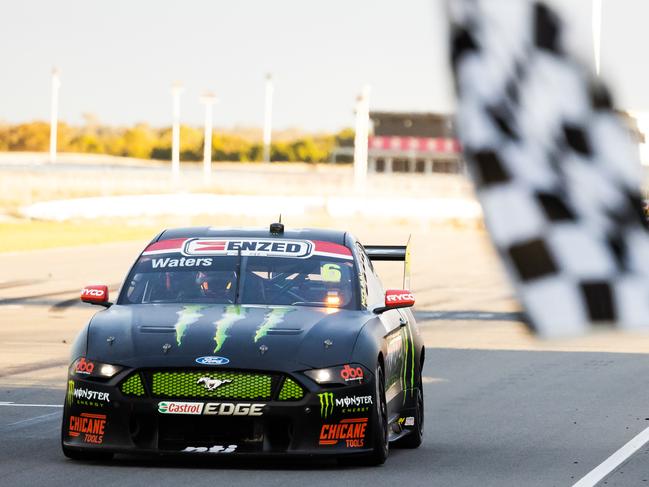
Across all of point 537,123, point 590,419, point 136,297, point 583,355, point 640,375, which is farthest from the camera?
point 583,355

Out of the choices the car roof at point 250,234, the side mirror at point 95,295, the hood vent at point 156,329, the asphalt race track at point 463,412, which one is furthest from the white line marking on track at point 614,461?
the side mirror at point 95,295

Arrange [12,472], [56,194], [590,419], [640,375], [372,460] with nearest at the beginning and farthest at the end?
[12,472], [372,460], [590,419], [640,375], [56,194]

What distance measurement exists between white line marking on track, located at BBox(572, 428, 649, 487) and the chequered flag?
4.74m

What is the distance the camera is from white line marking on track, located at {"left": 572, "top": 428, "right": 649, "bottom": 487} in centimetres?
682

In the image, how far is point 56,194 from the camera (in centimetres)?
6881

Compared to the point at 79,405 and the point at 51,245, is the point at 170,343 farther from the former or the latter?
the point at 51,245

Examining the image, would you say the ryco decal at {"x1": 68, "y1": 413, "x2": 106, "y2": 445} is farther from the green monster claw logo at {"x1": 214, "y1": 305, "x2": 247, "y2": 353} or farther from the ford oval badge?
the green monster claw logo at {"x1": 214, "y1": 305, "x2": 247, "y2": 353}

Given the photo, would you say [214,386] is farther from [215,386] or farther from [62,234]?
[62,234]

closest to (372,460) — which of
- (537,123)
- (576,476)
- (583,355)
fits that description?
(576,476)

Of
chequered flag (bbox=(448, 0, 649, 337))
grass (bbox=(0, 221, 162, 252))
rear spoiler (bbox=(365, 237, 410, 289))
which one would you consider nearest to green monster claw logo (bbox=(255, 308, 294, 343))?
rear spoiler (bbox=(365, 237, 410, 289))

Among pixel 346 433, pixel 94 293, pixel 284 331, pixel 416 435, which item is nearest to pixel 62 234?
pixel 416 435

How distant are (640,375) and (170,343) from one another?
7.84 meters

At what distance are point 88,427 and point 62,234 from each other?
3686cm

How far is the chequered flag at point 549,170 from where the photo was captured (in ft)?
6.14
